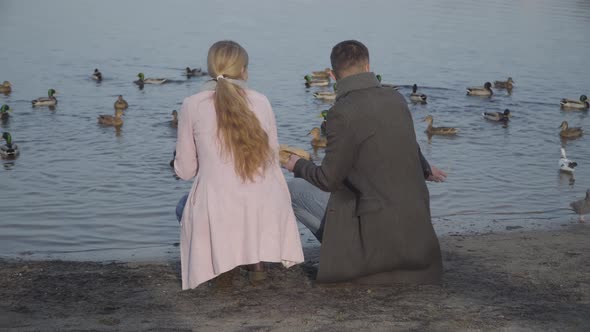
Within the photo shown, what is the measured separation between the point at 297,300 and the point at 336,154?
2.97ft

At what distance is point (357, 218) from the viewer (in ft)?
18.4

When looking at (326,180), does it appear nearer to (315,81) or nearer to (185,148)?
(185,148)

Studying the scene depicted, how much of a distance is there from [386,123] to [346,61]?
0.42m

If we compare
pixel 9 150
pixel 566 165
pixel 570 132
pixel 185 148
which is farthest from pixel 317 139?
pixel 185 148

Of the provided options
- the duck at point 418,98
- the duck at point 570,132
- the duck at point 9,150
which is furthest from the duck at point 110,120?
the duck at point 570,132

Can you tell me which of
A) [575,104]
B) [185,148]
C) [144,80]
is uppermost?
[185,148]

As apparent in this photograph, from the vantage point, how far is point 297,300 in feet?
18.5

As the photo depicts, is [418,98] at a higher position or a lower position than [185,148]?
lower

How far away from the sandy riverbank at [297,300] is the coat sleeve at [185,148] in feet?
2.55

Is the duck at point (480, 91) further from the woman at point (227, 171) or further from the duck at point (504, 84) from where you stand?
the woman at point (227, 171)

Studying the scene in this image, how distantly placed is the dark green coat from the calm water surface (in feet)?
9.28

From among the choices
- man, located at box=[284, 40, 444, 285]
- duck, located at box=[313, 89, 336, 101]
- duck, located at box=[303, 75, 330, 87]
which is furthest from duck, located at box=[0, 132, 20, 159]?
duck, located at box=[303, 75, 330, 87]

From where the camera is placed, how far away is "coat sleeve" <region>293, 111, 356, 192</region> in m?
5.42

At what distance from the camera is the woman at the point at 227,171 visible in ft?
18.2
